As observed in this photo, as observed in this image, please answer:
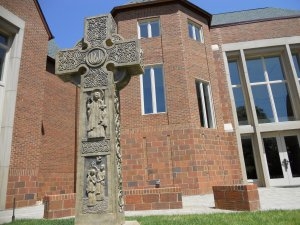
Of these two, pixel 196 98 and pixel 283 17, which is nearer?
pixel 196 98

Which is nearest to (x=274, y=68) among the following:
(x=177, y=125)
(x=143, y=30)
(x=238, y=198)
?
(x=177, y=125)

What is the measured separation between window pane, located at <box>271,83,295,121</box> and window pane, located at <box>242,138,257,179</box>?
7.01ft

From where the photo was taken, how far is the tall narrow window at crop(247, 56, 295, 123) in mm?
13750

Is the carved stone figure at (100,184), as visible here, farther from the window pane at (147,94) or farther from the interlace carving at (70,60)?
the window pane at (147,94)

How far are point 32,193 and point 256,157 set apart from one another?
34.1ft

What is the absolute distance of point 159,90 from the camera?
483 inches

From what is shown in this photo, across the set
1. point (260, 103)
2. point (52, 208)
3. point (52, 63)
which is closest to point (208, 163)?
point (260, 103)

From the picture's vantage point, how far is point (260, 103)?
14.1 meters

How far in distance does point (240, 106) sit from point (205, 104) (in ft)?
8.42

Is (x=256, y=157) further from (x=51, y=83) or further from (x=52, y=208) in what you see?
(x=51, y=83)

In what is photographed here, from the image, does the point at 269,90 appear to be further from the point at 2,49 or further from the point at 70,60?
Answer: the point at 2,49

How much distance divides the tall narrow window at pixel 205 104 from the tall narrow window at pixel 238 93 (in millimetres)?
2033

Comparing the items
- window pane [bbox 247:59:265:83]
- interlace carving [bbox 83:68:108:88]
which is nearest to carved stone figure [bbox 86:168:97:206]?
interlace carving [bbox 83:68:108:88]

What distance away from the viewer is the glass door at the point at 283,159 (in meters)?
12.5
